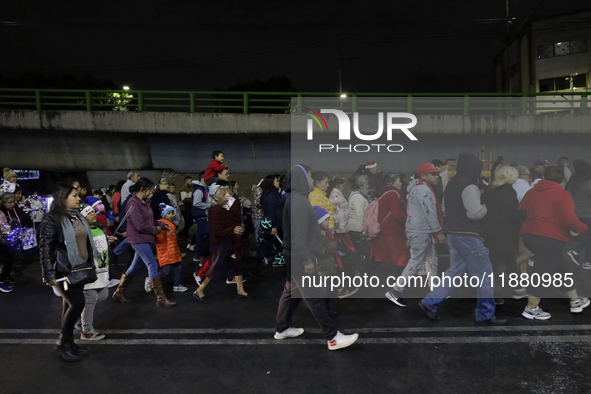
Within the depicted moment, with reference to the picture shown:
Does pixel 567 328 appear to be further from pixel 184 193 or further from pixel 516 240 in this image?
pixel 184 193

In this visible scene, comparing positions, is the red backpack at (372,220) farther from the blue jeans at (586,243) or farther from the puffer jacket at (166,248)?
the blue jeans at (586,243)

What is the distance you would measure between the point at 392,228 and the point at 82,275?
403 cm

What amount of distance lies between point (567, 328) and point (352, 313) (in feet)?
7.99

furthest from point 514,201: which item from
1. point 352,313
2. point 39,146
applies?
point 39,146

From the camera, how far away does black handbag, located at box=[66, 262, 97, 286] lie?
400cm

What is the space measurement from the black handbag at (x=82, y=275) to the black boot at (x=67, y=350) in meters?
0.56

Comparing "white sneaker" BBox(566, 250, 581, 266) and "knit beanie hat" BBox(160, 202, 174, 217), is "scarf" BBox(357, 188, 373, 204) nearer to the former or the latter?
"knit beanie hat" BBox(160, 202, 174, 217)

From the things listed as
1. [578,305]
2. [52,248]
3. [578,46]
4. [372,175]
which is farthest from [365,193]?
[578,46]

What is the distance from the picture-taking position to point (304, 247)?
406 cm

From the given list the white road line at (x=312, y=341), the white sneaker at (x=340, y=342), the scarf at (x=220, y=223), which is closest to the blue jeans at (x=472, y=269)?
the white road line at (x=312, y=341)

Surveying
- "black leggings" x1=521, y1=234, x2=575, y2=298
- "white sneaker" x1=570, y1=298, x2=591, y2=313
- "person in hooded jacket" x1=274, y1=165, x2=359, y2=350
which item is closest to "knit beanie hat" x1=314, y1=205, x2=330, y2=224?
"person in hooded jacket" x1=274, y1=165, x2=359, y2=350

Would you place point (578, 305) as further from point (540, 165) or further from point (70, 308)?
point (70, 308)

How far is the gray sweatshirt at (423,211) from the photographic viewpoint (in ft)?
17.3

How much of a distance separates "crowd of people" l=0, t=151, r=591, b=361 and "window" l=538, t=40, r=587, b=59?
1160 inches
